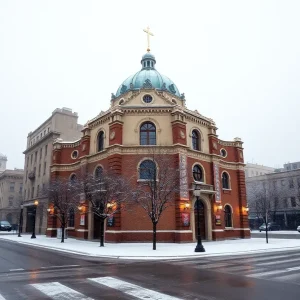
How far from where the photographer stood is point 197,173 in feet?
109

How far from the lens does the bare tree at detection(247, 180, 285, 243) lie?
5935 cm

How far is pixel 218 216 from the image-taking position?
33219 millimetres

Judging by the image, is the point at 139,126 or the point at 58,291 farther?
the point at 139,126

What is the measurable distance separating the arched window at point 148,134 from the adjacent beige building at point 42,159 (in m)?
21.1

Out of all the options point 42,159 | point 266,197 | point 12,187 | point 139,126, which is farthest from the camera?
point 12,187

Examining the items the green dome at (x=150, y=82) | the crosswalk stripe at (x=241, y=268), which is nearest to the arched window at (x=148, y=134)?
the green dome at (x=150, y=82)

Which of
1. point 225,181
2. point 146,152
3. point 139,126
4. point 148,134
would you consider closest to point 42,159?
point 139,126

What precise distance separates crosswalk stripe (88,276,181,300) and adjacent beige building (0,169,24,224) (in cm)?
7297

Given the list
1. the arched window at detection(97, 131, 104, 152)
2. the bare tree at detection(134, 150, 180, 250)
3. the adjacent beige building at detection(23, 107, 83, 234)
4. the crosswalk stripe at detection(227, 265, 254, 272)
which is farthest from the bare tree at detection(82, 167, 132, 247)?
the adjacent beige building at detection(23, 107, 83, 234)

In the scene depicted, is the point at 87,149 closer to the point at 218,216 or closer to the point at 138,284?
the point at 218,216

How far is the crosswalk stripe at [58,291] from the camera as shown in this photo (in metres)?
8.43

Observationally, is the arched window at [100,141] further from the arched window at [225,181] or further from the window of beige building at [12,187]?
the window of beige building at [12,187]

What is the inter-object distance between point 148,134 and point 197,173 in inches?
279

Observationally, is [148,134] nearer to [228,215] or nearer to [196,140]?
[196,140]
